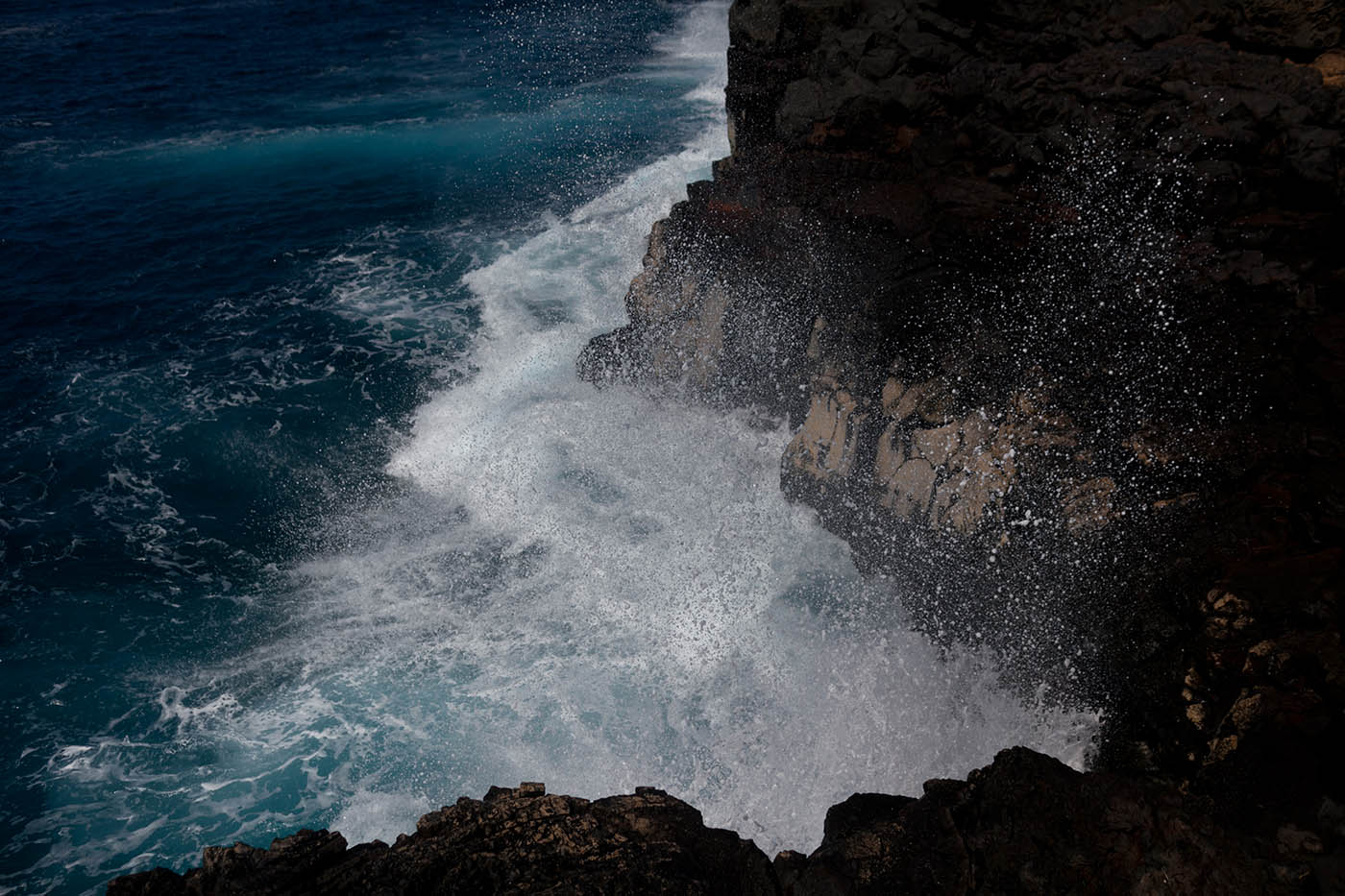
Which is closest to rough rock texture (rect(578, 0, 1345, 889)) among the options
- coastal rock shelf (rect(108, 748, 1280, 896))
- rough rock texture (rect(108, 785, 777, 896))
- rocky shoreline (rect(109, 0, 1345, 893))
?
rocky shoreline (rect(109, 0, 1345, 893))

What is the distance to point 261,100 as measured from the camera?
2941 centimetres

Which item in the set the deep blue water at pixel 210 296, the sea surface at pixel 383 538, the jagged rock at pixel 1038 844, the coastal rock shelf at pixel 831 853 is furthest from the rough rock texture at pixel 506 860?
the deep blue water at pixel 210 296

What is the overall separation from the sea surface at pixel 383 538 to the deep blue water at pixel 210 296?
8 cm

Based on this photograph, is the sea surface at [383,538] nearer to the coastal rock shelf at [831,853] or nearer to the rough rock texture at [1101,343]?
the rough rock texture at [1101,343]

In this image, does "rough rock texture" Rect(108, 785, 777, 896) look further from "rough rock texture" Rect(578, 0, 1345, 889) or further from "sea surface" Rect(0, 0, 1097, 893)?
"rough rock texture" Rect(578, 0, 1345, 889)

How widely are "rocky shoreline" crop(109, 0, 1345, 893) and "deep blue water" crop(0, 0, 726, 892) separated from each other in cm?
664

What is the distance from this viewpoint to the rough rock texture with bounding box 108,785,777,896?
551 centimetres

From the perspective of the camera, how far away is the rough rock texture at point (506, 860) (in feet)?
18.1

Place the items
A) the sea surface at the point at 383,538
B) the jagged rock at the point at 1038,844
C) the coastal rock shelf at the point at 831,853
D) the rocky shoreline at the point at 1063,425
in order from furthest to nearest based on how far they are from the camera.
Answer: the sea surface at the point at 383,538 < the rocky shoreline at the point at 1063,425 < the coastal rock shelf at the point at 831,853 < the jagged rock at the point at 1038,844

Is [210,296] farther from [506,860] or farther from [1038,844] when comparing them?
[1038,844]

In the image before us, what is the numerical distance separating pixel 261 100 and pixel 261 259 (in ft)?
41.0

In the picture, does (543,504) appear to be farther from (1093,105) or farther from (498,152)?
(498,152)

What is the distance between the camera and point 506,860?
18.4 ft

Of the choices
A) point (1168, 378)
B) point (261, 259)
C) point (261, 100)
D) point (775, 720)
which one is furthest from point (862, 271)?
point (261, 100)
